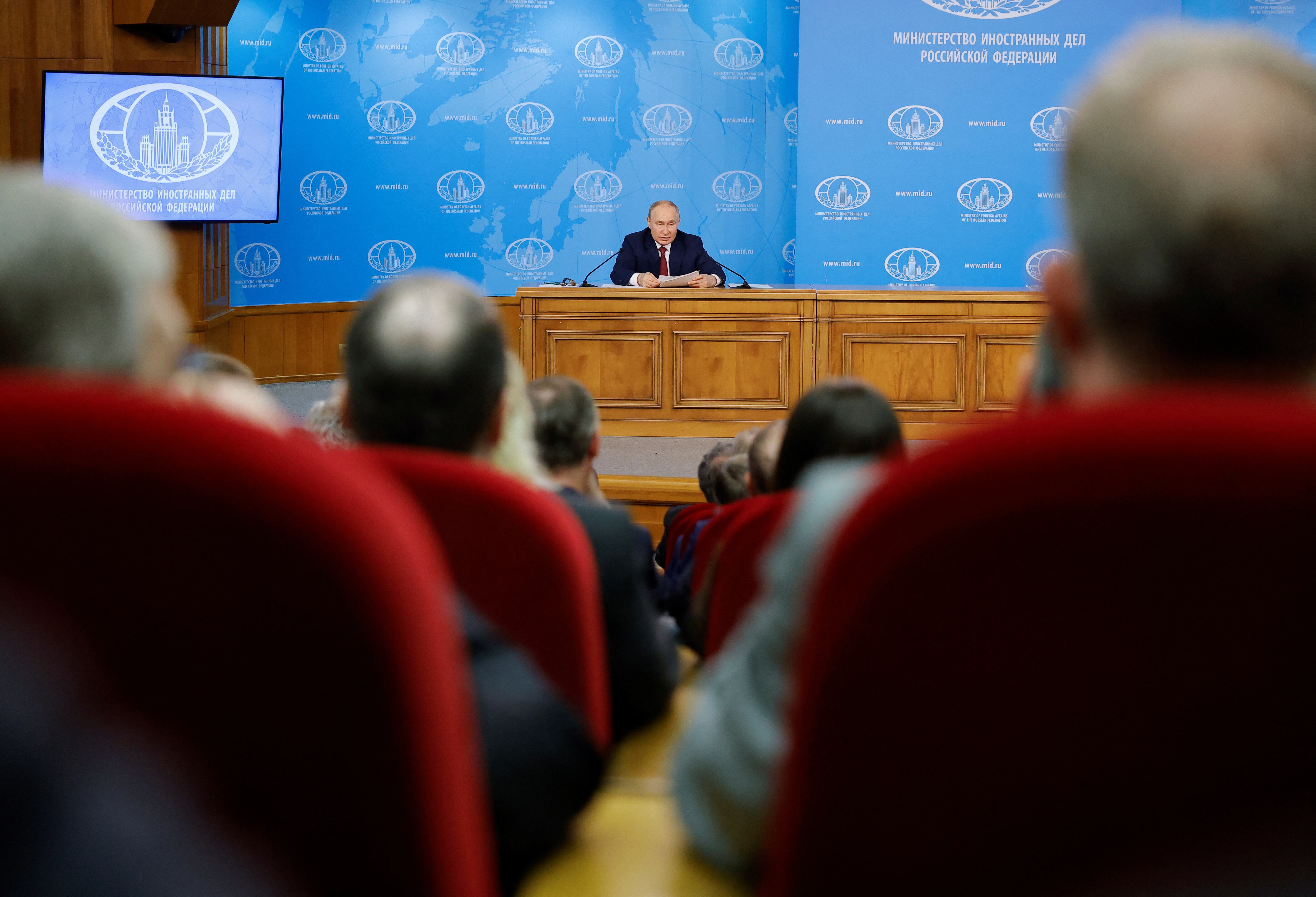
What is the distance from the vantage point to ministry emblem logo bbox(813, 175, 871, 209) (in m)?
9.33

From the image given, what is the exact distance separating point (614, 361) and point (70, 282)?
6559mm

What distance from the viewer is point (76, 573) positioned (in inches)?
21.9

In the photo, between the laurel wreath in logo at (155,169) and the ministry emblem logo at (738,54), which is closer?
the laurel wreath in logo at (155,169)

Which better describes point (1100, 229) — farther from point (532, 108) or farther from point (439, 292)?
point (532, 108)

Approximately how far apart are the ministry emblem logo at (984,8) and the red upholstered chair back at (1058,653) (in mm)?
9475

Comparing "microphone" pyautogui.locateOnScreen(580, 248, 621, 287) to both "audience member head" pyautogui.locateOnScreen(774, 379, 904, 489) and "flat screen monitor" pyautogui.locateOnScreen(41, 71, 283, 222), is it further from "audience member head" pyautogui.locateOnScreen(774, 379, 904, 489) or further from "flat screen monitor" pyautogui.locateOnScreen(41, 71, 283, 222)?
"audience member head" pyautogui.locateOnScreen(774, 379, 904, 489)

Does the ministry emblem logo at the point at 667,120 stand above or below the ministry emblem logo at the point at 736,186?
above

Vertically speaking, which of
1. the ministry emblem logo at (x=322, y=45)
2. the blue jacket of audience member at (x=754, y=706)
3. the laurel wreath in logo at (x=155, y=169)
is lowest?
the blue jacket of audience member at (x=754, y=706)

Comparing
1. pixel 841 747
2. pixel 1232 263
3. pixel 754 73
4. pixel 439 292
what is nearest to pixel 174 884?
pixel 841 747

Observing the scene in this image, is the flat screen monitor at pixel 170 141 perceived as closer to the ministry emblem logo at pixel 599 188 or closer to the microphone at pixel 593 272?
the microphone at pixel 593 272

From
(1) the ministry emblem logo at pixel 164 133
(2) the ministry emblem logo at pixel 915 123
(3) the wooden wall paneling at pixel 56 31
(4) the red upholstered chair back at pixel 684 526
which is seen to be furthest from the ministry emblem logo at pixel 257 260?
(4) the red upholstered chair back at pixel 684 526

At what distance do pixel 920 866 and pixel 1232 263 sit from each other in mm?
357

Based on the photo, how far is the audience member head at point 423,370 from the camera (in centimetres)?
128

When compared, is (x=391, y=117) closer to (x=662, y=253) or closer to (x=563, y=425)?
(x=662, y=253)
